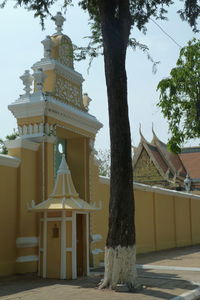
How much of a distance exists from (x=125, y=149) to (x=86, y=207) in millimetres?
2292

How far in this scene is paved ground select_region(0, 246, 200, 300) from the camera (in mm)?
8195

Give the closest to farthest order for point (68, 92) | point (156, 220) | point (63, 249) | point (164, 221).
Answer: point (63, 249), point (68, 92), point (156, 220), point (164, 221)

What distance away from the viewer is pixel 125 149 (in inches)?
359

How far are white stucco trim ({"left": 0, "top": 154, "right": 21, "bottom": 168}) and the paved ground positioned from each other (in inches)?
102

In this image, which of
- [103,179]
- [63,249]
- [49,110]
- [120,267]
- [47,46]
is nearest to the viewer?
[120,267]

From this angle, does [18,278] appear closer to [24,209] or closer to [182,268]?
[24,209]

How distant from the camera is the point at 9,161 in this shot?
11062mm

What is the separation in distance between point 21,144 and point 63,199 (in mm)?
1888

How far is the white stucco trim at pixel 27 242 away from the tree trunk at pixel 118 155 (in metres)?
2.75

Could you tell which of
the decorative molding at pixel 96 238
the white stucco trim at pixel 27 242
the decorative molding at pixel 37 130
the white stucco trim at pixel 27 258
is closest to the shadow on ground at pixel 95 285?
the white stucco trim at pixel 27 258

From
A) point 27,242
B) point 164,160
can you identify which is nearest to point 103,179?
point 27,242

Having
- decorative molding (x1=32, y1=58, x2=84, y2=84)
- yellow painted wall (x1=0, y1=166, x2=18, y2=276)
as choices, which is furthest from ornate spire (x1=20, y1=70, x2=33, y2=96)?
yellow painted wall (x1=0, y1=166, x2=18, y2=276)

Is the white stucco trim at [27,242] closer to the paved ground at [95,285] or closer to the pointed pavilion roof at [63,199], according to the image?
the paved ground at [95,285]

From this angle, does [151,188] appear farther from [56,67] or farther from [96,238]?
[56,67]
